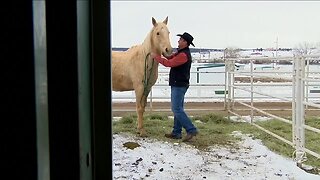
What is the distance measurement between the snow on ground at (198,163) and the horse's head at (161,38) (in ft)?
3.15

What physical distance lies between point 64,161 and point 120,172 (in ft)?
9.05

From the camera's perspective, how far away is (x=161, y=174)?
125 inches

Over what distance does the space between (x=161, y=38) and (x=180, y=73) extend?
45 centimetres

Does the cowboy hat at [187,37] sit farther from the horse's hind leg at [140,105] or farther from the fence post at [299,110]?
the fence post at [299,110]

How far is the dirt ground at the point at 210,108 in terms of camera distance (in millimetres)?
6039

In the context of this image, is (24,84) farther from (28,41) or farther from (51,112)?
(51,112)

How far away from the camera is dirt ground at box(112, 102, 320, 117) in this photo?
6.04 metres

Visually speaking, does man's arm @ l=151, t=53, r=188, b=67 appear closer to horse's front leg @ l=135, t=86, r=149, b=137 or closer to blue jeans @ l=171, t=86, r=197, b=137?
blue jeans @ l=171, t=86, r=197, b=137

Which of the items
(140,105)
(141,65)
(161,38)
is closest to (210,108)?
(140,105)

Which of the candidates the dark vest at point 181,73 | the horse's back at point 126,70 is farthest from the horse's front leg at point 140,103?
the dark vest at point 181,73

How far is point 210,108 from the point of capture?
658cm

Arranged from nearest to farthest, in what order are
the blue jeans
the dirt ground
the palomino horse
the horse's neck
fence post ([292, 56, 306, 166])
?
fence post ([292, 56, 306, 166])
the blue jeans
the palomino horse
the horse's neck
the dirt ground

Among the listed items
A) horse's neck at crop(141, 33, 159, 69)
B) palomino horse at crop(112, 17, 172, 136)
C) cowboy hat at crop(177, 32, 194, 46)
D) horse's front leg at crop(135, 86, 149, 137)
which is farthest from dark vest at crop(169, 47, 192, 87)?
horse's front leg at crop(135, 86, 149, 137)

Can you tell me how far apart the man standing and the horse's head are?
8cm
